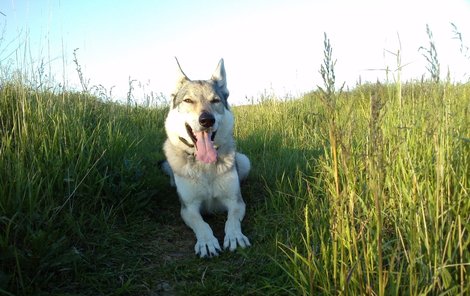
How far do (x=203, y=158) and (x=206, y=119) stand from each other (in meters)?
0.36

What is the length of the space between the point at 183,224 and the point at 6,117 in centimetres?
190

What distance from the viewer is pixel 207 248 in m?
2.72

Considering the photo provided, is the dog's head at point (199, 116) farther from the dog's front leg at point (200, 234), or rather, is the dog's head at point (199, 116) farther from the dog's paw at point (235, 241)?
the dog's paw at point (235, 241)

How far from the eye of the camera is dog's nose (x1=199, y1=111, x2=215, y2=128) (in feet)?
10.5

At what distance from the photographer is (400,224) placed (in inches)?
70.1

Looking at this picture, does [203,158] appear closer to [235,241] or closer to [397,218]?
[235,241]

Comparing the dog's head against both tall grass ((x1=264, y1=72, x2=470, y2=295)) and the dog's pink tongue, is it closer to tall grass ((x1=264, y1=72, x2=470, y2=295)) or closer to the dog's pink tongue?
the dog's pink tongue

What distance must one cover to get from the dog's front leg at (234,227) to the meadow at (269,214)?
11 centimetres

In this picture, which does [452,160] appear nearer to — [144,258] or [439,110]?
[439,110]

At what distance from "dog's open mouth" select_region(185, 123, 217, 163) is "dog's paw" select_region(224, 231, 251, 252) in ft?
2.35

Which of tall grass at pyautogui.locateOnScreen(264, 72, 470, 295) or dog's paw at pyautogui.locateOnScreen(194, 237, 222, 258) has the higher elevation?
tall grass at pyautogui.locateOnScreen(264, 72, 470, 295)

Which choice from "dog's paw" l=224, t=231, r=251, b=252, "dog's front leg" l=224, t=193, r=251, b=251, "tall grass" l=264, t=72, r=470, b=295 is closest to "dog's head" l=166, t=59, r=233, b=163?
"dog's front leg" l=224, t=193, r=251, b=251

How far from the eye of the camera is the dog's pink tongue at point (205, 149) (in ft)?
10.6

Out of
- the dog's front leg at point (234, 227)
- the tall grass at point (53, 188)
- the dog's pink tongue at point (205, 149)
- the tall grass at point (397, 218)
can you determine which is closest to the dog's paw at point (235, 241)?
the dog's front leg at point (234, 227)
